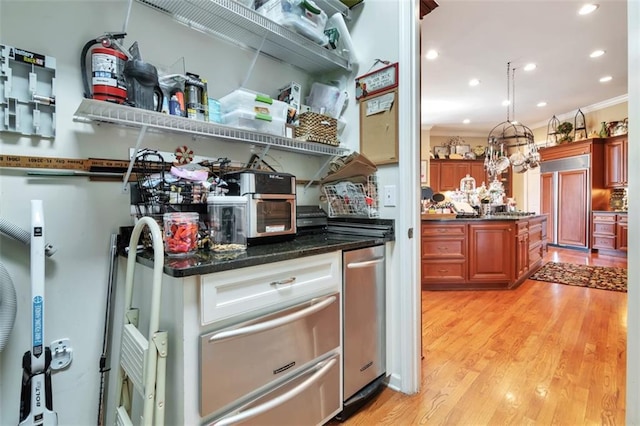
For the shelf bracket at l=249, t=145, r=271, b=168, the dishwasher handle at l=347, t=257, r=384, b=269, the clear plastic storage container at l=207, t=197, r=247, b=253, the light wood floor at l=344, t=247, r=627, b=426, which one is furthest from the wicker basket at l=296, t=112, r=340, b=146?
the light wood floor at l=344, t=247, r=627, b=426

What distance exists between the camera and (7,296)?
1007 millimetres

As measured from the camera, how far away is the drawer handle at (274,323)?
99 centimetres

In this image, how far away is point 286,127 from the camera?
5.38ft

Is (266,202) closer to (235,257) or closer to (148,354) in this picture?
(235,257)

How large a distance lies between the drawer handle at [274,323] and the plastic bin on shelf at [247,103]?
3.07ft

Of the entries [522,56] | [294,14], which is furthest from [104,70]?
[522,56]

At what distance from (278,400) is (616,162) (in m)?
7.53

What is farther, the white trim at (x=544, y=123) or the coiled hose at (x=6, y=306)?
the white trim at (x=544, y=123)

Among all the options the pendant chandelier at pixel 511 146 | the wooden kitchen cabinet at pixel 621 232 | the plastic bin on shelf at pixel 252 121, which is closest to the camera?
the plastic bin on shelf at pixel 252 121

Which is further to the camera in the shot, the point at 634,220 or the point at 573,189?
the point at 573,189

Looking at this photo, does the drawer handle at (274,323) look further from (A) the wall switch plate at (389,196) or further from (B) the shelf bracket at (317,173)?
(B) the shelf bracket at (317,173)

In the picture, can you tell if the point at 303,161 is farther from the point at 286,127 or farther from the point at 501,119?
the point at 501,119

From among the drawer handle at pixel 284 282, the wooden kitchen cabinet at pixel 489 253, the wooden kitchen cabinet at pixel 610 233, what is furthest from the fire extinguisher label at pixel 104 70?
the wooden kitchen cabinet at pixel 610 233

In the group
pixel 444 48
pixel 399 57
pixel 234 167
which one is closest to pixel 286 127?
pixel 234 167
